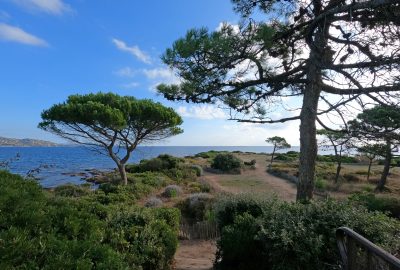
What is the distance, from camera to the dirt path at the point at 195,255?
24.6 feet

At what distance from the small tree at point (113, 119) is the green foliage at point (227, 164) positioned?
11057 millimetres

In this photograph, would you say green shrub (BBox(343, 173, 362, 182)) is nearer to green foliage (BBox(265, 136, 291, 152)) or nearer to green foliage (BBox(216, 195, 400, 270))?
green foliage (BBox(265, 136, 291, 152))

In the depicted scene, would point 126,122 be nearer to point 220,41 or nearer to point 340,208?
point 220,41

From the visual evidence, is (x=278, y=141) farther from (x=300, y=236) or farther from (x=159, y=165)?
(x=300, y=236)

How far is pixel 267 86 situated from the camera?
24.1 feet

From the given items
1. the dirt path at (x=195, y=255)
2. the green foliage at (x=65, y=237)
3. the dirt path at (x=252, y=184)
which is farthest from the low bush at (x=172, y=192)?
the green foliage at (x=65, y=237)

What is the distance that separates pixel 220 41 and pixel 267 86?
5.19 ft

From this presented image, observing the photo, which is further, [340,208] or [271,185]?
[271,185]

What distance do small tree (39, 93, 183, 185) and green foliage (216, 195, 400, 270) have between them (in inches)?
623

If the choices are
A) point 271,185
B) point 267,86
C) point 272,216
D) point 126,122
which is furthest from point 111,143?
point 272,216

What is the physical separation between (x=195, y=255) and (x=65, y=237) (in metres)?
6.51

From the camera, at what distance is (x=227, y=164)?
34.3 metres

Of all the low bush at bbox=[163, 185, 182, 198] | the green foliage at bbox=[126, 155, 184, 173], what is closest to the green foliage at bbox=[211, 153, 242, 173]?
the green foliage at bbox=[126, 155, 184, 173]

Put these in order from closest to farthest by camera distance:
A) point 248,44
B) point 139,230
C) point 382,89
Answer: point 382,89 → point 139,230 → point 248,44
